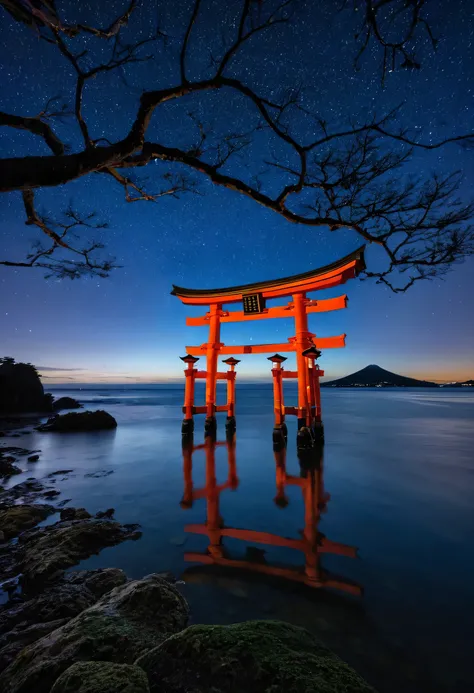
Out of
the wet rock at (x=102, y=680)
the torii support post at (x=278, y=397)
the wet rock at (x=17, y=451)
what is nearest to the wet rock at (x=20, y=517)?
the wet rock at (x=102, y=680)

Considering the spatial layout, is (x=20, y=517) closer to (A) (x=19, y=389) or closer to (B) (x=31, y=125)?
(B) (x=31, y=125)

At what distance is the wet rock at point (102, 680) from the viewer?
4.36ft

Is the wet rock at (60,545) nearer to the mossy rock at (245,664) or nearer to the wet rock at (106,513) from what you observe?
the wet rock at (106,513)

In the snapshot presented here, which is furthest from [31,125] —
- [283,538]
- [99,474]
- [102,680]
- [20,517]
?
[99,474]

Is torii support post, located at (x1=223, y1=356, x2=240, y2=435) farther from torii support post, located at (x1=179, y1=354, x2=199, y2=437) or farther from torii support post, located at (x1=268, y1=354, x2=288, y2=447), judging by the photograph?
torii support post, located at (x1=268, y1=354, x2=288, y2=447)

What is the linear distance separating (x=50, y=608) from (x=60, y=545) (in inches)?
46.8

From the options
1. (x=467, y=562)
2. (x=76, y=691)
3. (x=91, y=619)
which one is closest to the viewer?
(x=76, y=691)

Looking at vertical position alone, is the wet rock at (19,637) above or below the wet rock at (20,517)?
above

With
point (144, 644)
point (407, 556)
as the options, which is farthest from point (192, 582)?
point (407, 556)

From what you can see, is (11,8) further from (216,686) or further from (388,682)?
(388,682)

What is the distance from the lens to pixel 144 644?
1.91 metres

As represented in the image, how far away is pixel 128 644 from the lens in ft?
6.19

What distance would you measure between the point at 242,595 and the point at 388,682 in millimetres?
1321

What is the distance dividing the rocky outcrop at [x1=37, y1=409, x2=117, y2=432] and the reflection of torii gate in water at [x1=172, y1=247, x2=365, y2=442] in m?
7.18
